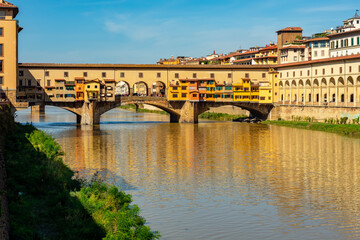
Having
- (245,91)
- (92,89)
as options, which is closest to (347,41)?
(245,91)

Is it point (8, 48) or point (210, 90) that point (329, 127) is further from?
point (8, 48)

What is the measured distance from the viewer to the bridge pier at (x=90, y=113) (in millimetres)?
61594

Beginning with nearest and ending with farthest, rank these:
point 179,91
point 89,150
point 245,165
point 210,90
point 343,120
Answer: point 245,165 → point 89,150 → point 343,120 → point 179,91 → point 210,90

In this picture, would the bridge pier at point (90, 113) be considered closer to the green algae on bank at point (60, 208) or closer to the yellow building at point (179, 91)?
the yellow building at point (179, 91)

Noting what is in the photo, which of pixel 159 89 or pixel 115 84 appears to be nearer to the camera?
pixel 115 84

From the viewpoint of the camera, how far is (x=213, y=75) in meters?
69.9

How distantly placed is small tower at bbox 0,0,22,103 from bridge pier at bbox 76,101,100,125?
37.3 feet

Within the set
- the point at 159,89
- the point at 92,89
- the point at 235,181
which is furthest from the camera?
the point at 159,89

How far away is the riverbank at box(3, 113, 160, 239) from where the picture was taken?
523 inches

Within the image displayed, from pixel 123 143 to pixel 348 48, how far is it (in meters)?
39.6

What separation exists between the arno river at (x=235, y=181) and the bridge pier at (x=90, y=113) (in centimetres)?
1592

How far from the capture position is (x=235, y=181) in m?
24.7

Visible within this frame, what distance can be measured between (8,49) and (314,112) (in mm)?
34498

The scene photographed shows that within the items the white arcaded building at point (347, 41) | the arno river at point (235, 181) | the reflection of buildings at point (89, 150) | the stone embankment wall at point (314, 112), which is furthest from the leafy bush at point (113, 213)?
the white arcaded building at point (347, 41)
